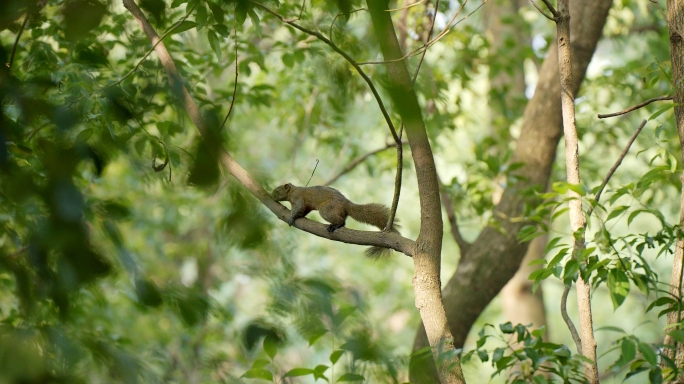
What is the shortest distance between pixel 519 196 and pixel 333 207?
1.20 metres

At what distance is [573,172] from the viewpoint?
1952mm

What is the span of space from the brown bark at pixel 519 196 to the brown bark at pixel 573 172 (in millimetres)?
1722

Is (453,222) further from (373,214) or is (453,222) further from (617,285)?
(617,285)

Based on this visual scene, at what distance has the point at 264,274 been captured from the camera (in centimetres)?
67

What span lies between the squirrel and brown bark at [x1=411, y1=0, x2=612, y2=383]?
0.94 meters

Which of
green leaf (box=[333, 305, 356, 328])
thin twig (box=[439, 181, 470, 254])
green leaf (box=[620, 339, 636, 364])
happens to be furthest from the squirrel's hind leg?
green leaf (box=[333, 305, 356, 328])

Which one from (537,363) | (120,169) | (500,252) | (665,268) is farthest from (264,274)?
(665,268)

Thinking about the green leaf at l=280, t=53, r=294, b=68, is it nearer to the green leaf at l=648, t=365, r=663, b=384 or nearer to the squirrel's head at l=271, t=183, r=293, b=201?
the squirrel's head at l=271, t=183, r=293, b=201

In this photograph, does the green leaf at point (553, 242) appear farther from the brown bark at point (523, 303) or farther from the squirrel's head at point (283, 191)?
the brown bark at point (523, 303)

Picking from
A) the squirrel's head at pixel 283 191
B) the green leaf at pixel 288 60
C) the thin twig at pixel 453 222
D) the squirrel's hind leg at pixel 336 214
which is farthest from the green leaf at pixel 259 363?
the thin twig at pixel 453 222

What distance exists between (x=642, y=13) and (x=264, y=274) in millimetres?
7863

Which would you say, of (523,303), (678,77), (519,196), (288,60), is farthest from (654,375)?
(523,303)

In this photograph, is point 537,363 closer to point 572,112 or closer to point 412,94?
point 572,112

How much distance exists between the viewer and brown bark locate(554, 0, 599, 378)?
1.85m
